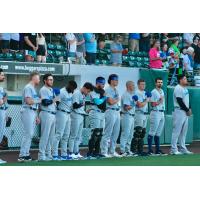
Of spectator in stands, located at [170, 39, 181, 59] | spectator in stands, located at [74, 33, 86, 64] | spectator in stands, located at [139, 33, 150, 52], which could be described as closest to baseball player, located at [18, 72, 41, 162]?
spectator in stands, located at [74, 33, 86, 64]

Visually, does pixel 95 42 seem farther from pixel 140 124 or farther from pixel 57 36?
pixel 140 124

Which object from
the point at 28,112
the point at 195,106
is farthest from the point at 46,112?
the point at 195,106

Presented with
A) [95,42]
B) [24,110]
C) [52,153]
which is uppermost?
[95,42]

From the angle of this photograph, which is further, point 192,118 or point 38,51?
point 192,118

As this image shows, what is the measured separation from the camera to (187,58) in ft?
78.8

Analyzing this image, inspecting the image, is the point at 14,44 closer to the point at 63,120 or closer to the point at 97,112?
the point at 97,112

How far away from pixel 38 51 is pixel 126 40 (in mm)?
5843

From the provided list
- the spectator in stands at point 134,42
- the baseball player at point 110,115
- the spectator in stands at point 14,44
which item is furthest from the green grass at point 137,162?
the spectator in stands at point 134,42

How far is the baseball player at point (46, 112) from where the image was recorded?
15.0m

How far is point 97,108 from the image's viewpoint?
1612 centimetres

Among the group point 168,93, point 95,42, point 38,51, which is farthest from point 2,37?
point 168,93

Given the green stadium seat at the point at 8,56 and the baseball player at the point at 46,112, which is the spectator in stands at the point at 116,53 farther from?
the baseball player at the point at 46,112

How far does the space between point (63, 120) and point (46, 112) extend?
551 millimetres

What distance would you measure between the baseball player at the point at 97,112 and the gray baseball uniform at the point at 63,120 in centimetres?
72
